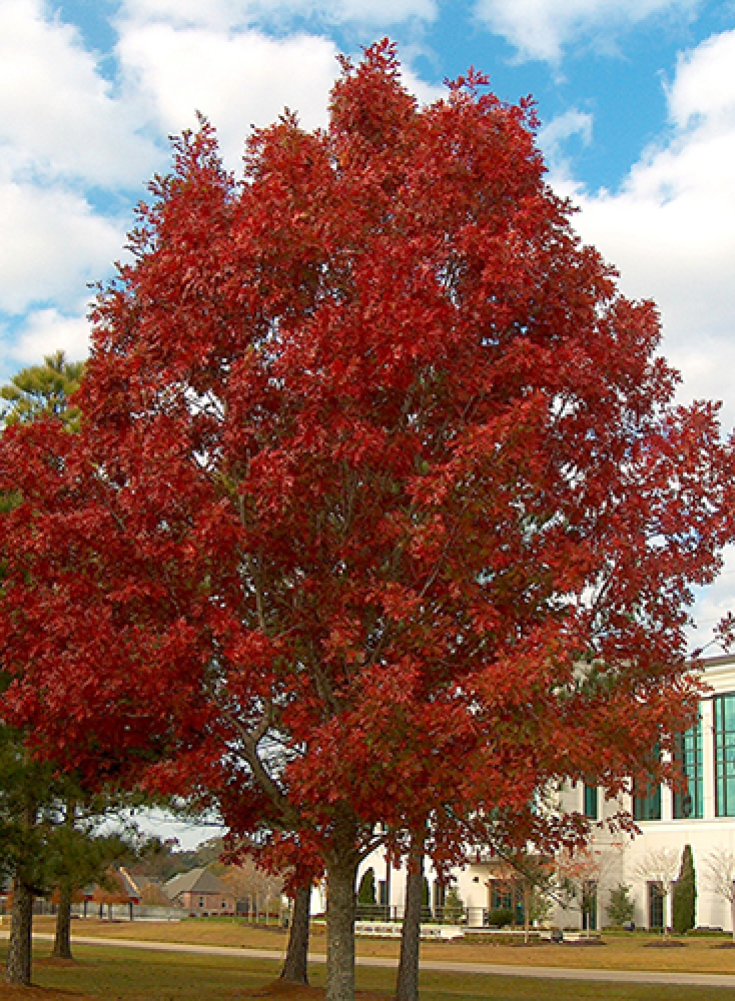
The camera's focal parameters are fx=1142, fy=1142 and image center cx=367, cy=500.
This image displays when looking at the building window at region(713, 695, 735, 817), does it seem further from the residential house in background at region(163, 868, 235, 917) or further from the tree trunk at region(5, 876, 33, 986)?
the residential house in background at region(163, 868, 235, 917)

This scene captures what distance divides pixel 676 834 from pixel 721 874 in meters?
5.02

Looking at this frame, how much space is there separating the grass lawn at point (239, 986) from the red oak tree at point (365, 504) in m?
9.24

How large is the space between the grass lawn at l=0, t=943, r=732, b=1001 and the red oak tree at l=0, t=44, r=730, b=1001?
30.3ft

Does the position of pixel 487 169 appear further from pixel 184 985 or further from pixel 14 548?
pixel 184 985

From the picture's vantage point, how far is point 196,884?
111 metres

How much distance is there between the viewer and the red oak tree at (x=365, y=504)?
33.1 feet

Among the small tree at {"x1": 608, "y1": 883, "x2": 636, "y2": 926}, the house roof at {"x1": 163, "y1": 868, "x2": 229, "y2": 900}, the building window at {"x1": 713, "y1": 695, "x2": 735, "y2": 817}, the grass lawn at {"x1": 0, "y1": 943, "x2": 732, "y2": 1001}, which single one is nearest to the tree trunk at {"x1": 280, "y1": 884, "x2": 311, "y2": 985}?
the grass lawn at {"x1": 0, "y1": 943, "x2": 732, "y2": 1001}

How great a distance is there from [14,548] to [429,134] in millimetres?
5866

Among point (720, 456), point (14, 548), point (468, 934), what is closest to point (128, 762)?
point (14, 548)

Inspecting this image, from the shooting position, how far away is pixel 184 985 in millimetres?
24719

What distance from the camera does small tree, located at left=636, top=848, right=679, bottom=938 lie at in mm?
51781

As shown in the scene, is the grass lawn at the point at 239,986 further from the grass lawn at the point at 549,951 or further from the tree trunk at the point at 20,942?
the grass lawn at the point at 549,951

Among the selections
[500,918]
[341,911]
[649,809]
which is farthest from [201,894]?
[341,911]

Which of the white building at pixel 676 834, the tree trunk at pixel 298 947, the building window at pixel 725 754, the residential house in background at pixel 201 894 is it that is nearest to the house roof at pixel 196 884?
the residential house in background at pixel 201 894
